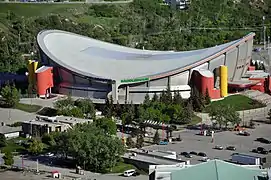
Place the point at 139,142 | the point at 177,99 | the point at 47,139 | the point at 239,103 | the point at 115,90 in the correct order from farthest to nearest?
the point at 239,103 → the point at 115,90 → the point at 177,99 → the point at 47,139 → the point at 139,142

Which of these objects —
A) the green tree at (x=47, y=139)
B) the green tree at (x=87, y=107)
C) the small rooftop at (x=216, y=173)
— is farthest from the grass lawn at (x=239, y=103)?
the small rooftop at (x=216, y=173)

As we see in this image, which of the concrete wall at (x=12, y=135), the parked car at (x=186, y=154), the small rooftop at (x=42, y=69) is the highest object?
the small rooftop at (x=42, y=69)

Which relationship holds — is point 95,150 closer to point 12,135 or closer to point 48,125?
point 48,125

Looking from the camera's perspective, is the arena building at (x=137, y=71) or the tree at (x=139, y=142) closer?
the tree at (x=139, y=142)

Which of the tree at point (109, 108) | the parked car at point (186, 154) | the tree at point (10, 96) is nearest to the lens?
the parked car at point (186, 154)

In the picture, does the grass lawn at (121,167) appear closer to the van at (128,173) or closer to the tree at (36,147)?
the van at (128,173)

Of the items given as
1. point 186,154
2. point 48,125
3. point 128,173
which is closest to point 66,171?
point 128,173

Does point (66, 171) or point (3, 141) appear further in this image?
point (3, 141)
